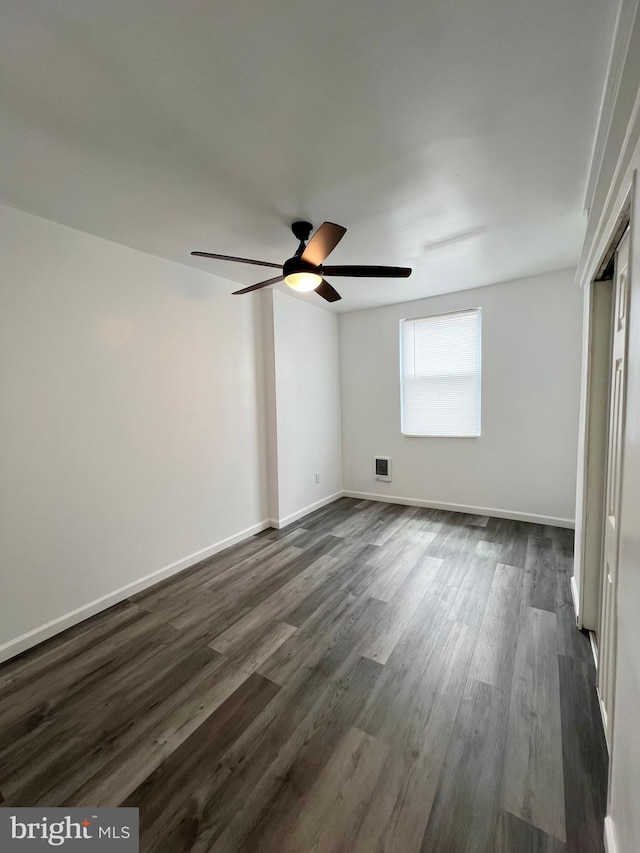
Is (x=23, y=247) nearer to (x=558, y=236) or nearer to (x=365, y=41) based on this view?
(x=365, y=41)

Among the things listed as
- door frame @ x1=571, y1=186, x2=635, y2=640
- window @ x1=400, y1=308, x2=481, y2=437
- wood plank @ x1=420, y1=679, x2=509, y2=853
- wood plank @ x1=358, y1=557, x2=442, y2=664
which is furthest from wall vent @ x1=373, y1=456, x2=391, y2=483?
wood plank @ x1=420, y1=679, x2=509, y2=853

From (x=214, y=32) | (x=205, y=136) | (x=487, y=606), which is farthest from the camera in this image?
(x=487, y=606)

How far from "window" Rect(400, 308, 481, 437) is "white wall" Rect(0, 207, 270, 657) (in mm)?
2156

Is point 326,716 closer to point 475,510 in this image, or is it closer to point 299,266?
point 299,266

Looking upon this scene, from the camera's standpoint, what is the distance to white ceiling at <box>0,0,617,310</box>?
41.2 inches

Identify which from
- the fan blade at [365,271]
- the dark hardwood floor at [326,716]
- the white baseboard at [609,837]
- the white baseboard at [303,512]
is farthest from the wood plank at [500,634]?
the fan blade at [365,271]

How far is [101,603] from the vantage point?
2336mm

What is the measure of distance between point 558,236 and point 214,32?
8.61 ft

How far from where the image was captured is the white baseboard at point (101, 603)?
6.46ft

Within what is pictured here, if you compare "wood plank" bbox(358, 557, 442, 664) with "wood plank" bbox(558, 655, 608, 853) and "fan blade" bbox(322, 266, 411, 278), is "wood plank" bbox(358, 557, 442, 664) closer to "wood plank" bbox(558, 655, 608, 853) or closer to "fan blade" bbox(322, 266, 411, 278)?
"wood plank" bbox(558, 655, 608, 853)

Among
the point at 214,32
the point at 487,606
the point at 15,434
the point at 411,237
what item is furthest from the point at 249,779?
the point at 411,237

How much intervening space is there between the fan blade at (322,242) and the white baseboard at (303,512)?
8.91 feet

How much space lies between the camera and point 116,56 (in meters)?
1.14

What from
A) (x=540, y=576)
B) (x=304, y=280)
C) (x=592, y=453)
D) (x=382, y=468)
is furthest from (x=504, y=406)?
(x=304, y=280)
